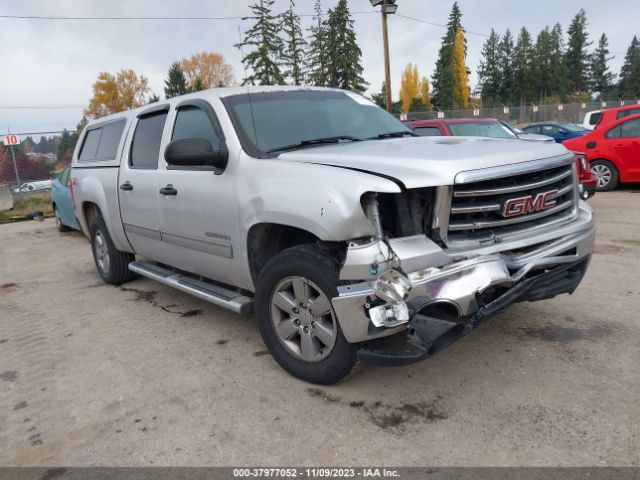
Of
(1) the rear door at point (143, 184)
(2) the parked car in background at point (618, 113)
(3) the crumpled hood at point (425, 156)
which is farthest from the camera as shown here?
(2) the parked car in background at point (618, 113)

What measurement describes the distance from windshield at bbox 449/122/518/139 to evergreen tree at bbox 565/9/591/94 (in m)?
91.6

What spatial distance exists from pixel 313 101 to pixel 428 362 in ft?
7.25

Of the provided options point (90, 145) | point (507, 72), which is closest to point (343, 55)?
point (90, 145)

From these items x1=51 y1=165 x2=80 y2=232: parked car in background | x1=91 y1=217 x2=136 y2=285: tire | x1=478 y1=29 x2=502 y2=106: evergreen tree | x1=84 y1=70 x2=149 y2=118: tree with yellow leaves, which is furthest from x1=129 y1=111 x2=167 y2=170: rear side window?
x1=478 y1=29 x2=502 y2=106: evergreen tree

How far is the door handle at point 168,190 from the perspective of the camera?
400cm

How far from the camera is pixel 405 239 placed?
2.66 m

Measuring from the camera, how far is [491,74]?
84.1m

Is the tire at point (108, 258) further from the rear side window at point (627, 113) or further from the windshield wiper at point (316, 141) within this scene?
the rear side window at point (627, 113)

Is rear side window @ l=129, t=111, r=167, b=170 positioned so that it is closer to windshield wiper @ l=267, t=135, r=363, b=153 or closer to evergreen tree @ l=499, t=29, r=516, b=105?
windshield wiper @ l=267, t=135, r=363, b=153

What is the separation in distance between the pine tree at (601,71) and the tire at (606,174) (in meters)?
93.4

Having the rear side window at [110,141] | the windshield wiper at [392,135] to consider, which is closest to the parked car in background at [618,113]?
the windshield wiper at [392,135]

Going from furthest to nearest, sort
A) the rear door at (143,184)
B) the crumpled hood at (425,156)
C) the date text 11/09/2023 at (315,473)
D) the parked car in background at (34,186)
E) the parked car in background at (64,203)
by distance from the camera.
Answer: the parked car in background at (34,186) → the parked car in background at (64,203) → the rear door at (143,184) → the crumpled hood at (425,156) → the date text 11/09/2023 at (315,473)

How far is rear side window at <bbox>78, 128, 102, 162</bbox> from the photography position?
229 inches

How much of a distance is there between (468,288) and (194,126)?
2.54 m
